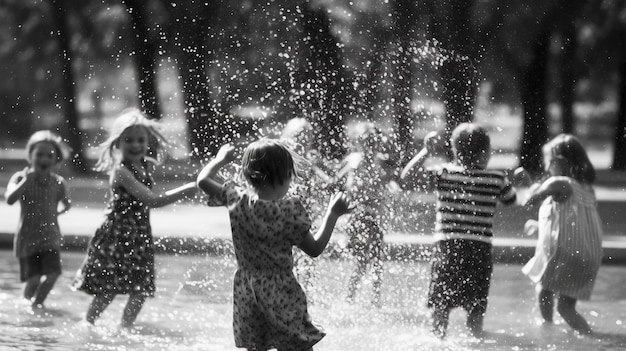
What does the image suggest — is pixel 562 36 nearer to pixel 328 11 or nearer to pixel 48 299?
pixel 328 11

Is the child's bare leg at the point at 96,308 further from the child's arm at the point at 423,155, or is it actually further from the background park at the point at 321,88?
the child's arm at the point at 423,155

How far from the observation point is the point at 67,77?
811 inches

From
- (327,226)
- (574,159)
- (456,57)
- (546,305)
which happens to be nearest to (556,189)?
(574,159)

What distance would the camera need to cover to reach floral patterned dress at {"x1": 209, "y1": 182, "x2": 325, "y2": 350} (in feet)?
13.6

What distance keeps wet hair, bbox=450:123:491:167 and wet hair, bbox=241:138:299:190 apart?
1.92 m

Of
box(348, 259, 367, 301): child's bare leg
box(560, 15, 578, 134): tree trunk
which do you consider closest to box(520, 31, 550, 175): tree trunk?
box(560, 15, 578, 134): tree trunk

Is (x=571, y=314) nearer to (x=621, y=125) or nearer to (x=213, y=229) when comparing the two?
(x=213, y=229)

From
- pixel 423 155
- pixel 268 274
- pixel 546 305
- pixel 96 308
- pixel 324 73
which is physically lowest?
pixel 96 308

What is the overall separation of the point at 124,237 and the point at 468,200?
1919 mm

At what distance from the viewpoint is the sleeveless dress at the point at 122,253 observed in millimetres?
5906

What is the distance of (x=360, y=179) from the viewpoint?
21.6ft

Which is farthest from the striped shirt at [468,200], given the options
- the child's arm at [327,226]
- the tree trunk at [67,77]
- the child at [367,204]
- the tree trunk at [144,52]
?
the tree trunk at [67,77]

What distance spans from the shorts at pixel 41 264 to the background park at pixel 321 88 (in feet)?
0.77

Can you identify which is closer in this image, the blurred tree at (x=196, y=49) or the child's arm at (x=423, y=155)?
the child's arm at (x=423, y=155)
